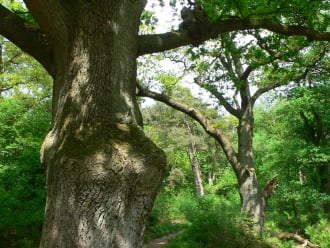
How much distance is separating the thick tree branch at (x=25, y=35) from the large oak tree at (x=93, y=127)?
11mm

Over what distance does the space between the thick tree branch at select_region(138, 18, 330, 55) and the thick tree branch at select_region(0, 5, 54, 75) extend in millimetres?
1095

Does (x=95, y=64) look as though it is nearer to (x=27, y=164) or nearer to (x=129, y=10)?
(x=129, y=10)

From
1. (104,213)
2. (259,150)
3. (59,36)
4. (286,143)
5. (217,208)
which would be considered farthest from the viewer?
(259,150)

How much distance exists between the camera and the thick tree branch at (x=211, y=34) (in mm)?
4156

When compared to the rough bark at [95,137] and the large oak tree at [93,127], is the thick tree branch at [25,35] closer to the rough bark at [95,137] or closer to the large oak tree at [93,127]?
the large oak tree at [93,127]

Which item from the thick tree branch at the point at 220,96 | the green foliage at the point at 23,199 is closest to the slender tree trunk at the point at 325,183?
the thick tree branch at the point at 220,96

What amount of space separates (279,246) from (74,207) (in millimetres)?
10281

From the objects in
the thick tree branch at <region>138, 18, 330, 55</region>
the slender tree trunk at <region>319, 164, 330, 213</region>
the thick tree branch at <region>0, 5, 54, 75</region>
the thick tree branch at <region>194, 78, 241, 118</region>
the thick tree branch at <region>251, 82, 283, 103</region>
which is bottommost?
the slender tree trunk at <region>319, 164, 330, 213</region>

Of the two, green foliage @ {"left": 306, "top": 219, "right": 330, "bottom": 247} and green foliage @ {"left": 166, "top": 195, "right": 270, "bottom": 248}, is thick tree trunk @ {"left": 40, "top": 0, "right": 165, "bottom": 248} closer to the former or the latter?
green foliage @ {"left": 166, "top": 195, "right": 270, "bottom": 248}

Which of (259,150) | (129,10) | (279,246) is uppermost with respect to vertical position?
(259,150)

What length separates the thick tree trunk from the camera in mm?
2604

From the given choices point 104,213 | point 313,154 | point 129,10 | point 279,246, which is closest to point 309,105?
point 313,154

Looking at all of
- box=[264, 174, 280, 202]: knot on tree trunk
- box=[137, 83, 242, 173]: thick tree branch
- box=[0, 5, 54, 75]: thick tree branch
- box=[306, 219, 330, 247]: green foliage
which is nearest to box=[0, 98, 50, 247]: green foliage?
box=[137, 83, 242, 173]: thick tree branch

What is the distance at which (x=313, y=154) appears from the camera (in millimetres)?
13977
